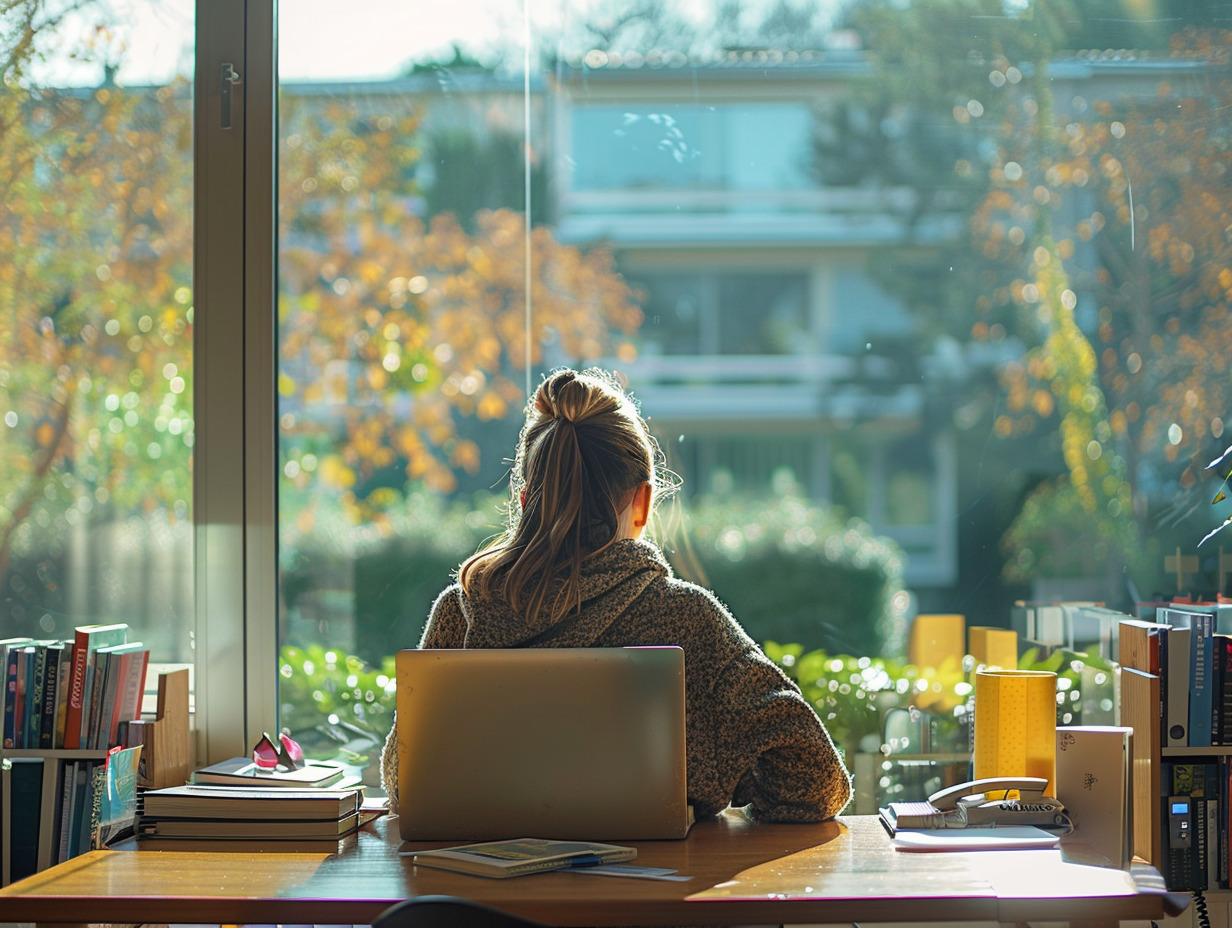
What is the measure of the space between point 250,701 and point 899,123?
199cm

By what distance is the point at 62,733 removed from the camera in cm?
242

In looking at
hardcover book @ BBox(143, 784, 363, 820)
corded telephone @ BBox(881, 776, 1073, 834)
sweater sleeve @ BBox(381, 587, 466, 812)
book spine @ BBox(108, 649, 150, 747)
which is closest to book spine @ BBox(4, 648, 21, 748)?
book spine @ BBox(108, 649, 150, 747)

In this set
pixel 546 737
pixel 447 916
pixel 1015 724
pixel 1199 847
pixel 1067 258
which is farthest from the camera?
pixel 1067 258

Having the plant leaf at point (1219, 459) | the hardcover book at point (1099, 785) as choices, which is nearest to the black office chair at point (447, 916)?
the hardcover book at point (1099, 785)

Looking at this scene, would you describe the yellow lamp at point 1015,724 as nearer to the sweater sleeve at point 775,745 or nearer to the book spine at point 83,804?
the sweater sleeve at point 775,745

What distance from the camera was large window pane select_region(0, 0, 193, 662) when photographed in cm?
267

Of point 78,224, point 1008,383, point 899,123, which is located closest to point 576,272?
point 899,123

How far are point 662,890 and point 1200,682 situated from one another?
140 cm

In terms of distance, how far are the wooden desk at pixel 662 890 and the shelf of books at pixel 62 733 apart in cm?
77

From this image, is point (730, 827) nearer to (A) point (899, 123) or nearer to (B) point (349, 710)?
(B) point (349, 710)

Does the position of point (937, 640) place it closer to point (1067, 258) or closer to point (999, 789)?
point (999, 789)

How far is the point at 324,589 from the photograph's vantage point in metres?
2.65

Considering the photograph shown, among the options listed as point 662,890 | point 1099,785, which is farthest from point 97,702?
point 1099,785

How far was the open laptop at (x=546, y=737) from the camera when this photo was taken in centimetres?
163
